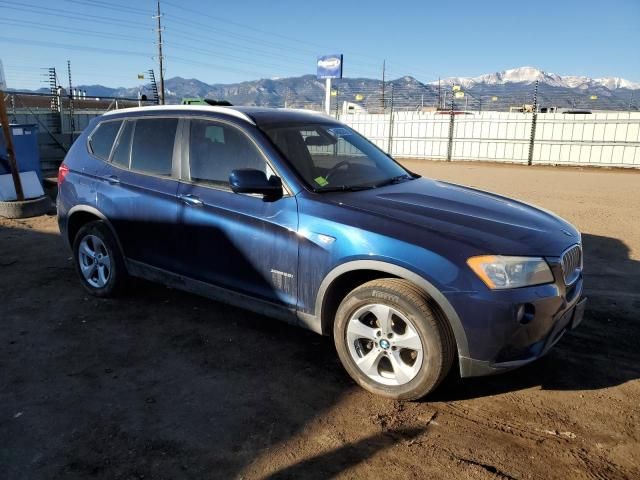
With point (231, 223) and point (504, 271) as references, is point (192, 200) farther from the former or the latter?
point (504, 271)

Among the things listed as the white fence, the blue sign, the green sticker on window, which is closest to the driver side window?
the green sticker on window

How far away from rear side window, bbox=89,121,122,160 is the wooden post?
401 centimetres

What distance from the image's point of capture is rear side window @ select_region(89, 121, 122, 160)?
4.73 meters

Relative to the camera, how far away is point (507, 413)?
10.1ft

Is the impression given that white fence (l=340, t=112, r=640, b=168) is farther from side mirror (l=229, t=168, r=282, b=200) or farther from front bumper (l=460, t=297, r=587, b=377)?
side mirror (l=229, t=168, r=282, b=200)

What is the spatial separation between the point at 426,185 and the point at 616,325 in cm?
202

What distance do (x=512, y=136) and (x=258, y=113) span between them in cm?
1985

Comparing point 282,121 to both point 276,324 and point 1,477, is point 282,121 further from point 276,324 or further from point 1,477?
point 1,477

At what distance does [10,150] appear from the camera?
8133 millimetres

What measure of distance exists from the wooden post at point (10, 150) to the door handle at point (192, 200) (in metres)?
5.57

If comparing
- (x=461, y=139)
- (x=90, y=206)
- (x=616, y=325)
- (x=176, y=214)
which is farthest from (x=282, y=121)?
(x=461, y=139)

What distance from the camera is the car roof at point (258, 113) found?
393 cm

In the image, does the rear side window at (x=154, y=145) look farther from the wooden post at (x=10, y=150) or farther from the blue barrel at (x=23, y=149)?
the blue barrel at (x=23, y=149)

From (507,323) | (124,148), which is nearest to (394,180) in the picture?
(507,323)
